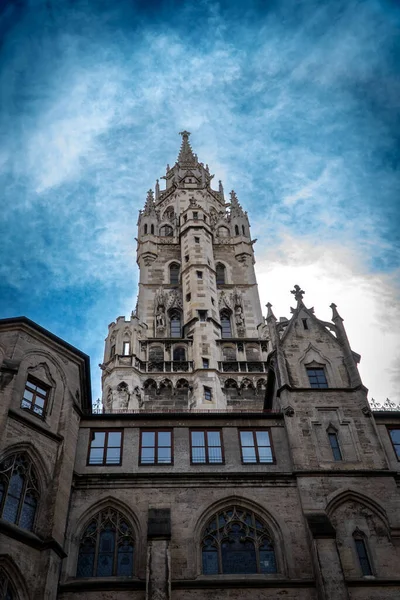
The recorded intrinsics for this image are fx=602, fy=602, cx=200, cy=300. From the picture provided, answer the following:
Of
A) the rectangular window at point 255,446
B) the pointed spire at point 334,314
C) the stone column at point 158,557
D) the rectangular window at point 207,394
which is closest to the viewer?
the stone column at point 158,557

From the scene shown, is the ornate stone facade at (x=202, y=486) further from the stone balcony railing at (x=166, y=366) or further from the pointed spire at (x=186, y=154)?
the pointed spire at (x=186, y=154)

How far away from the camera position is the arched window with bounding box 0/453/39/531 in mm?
20406

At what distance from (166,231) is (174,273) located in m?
8.42

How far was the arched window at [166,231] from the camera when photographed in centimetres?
6438

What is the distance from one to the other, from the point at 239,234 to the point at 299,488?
42.4m

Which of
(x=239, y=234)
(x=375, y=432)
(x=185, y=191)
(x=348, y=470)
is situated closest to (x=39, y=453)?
(x=348, y=470)

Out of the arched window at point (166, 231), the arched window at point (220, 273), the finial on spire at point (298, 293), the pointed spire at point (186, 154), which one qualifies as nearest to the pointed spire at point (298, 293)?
the finial on spire at point (298, 293)

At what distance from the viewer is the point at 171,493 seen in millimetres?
23484

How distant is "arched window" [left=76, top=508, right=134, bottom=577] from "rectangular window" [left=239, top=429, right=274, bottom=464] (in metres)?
5.63

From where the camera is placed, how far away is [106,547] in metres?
22.1

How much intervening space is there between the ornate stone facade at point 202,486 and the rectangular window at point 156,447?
0.18 ft

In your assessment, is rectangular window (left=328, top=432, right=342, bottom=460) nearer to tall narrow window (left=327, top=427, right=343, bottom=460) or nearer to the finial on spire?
tall narrow window (left=327, top=427, right=343, bottom=460)

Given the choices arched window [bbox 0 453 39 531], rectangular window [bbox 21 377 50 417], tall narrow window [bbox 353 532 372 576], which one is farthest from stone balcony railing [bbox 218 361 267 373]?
arched window [bbox 0 453 39 531]

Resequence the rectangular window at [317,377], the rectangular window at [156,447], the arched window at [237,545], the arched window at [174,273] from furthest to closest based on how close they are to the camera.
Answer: the arched window at [174,273]
the rectangular window at [317,377]
the rectangular window at [156,447]
the arched window at [237,545]
